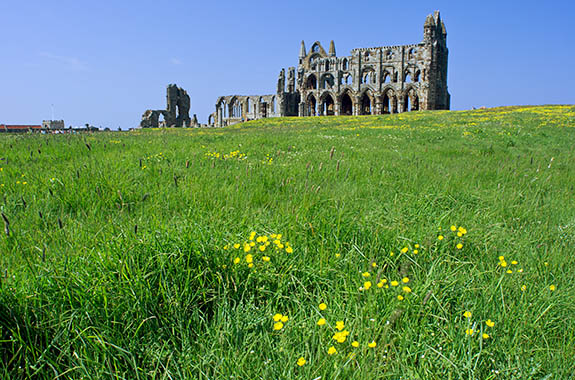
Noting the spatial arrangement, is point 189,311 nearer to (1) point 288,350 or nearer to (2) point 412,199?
(1) point 288,350

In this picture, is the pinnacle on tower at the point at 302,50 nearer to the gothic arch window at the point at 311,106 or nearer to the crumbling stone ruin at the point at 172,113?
the gothic arch window at the point at 311,106

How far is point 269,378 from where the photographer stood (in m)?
1.60

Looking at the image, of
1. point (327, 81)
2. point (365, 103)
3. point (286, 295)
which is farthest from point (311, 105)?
point (286, 295)

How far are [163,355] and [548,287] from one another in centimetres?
226

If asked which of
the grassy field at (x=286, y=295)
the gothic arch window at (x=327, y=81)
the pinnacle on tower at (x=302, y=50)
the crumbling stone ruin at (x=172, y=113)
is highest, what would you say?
the pinnacle on tower at (x=302, y=50)

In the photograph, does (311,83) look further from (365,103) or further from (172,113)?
(172,113)

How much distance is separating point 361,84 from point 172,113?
34071mm

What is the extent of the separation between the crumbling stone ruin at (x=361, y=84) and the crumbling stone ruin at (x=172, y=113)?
A: 13458 mm

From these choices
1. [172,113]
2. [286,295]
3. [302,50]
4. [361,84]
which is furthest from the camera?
[302,50]

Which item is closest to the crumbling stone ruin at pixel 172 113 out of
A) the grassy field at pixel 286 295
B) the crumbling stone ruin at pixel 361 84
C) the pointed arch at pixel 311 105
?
the crumbling stone ruin at pixel 361 84

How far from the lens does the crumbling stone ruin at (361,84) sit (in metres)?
59.8

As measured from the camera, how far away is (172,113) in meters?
59.0

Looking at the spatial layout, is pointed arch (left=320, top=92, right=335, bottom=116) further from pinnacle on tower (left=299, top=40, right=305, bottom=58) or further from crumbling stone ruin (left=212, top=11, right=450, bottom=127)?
pinnacle on tower (left=299, top=40, right=305, bottom=58)

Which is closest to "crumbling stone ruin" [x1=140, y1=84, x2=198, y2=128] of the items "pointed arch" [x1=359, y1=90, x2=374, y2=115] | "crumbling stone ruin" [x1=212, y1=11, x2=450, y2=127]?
"crumbling stone ruin" [x1=212, y1=11, x2=450, y2=127]
